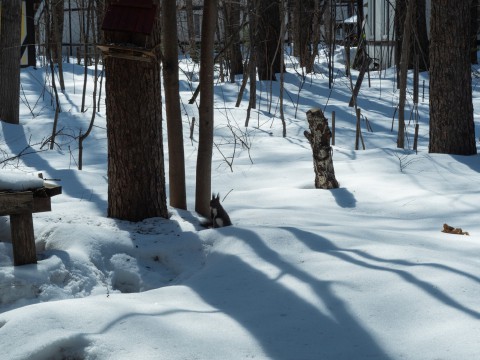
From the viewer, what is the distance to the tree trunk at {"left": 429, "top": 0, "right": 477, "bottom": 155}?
955cm

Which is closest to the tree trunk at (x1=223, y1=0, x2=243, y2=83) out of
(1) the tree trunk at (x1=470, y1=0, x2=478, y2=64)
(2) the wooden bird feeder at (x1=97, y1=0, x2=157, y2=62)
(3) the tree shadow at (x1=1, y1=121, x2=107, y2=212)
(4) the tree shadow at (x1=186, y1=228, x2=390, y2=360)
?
(3) the tree shadow at (x1=1, y1=121, x2=107, y2=212)

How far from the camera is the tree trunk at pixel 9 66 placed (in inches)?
504

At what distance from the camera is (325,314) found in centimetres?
376

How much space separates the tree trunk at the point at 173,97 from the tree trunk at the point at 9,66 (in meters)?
7.28

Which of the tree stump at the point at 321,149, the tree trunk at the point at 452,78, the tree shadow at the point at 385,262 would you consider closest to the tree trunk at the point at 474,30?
the tree trunk at the point at 452,78

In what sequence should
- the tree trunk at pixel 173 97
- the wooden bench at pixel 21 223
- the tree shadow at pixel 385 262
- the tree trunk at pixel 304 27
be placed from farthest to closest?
the tree trunk at pixel 304 27, the tree trunk at pixel 173 97, the wooden bench at pixel 21 223, the tree shadow at pixel 385 262

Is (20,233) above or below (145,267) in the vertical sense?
above

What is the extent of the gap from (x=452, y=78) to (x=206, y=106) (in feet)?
14.7

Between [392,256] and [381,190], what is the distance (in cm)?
339

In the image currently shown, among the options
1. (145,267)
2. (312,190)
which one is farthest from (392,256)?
(312,190)

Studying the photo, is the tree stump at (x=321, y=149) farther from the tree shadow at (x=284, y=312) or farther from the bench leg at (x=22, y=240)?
the bench leg at (x=22, y=240)

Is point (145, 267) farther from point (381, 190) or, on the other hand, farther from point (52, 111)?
point (52, 111)

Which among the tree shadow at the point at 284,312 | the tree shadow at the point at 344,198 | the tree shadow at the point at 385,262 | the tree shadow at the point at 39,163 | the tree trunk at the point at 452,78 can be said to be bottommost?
the tree shadow at the point at 344,198

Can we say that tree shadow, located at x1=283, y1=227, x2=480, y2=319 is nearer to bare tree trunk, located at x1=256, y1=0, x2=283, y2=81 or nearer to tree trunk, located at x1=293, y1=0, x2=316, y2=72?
bare tree trunk, located at x1=256, y1=0, x2=283, y2=81
